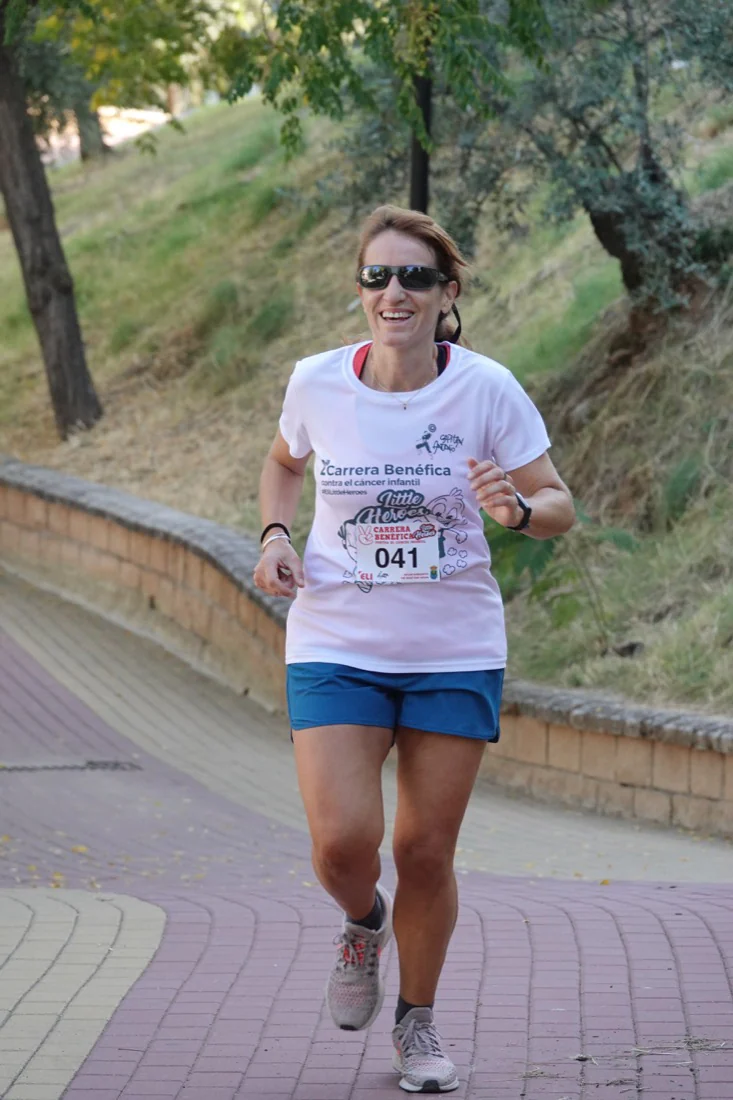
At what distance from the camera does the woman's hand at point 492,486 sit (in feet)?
11.5

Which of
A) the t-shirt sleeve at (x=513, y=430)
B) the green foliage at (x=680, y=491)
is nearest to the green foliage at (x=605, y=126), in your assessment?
the green foliage at (x=680, y=491)

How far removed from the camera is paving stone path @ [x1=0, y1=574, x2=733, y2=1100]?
4.11 metres

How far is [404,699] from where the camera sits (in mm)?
3766

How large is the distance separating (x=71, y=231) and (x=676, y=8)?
12915 millimetres

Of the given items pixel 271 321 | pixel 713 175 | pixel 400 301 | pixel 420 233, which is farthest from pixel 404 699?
pixel 271 321

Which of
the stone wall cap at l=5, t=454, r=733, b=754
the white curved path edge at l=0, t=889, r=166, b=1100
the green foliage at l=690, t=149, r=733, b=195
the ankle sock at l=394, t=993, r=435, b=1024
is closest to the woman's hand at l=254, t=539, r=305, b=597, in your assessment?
the ankle sock at l=394, t=993, r=435, b=1024

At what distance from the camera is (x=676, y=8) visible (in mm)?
11055

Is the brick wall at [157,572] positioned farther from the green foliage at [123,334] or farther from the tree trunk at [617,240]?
the green foliage at [123,334]

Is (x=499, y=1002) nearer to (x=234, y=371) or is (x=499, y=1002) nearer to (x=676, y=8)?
(x=676, y=8)

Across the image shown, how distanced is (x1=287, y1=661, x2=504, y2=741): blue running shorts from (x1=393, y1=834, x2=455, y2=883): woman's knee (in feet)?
0.79

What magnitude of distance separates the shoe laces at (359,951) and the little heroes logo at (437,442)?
109cm

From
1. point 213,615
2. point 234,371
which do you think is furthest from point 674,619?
point 234,371

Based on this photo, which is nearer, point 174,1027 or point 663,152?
point 174,1027

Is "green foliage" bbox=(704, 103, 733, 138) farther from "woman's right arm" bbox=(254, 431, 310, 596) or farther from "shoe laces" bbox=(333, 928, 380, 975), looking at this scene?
"shoe laces" bbox=(333, 928, 380, 975)
